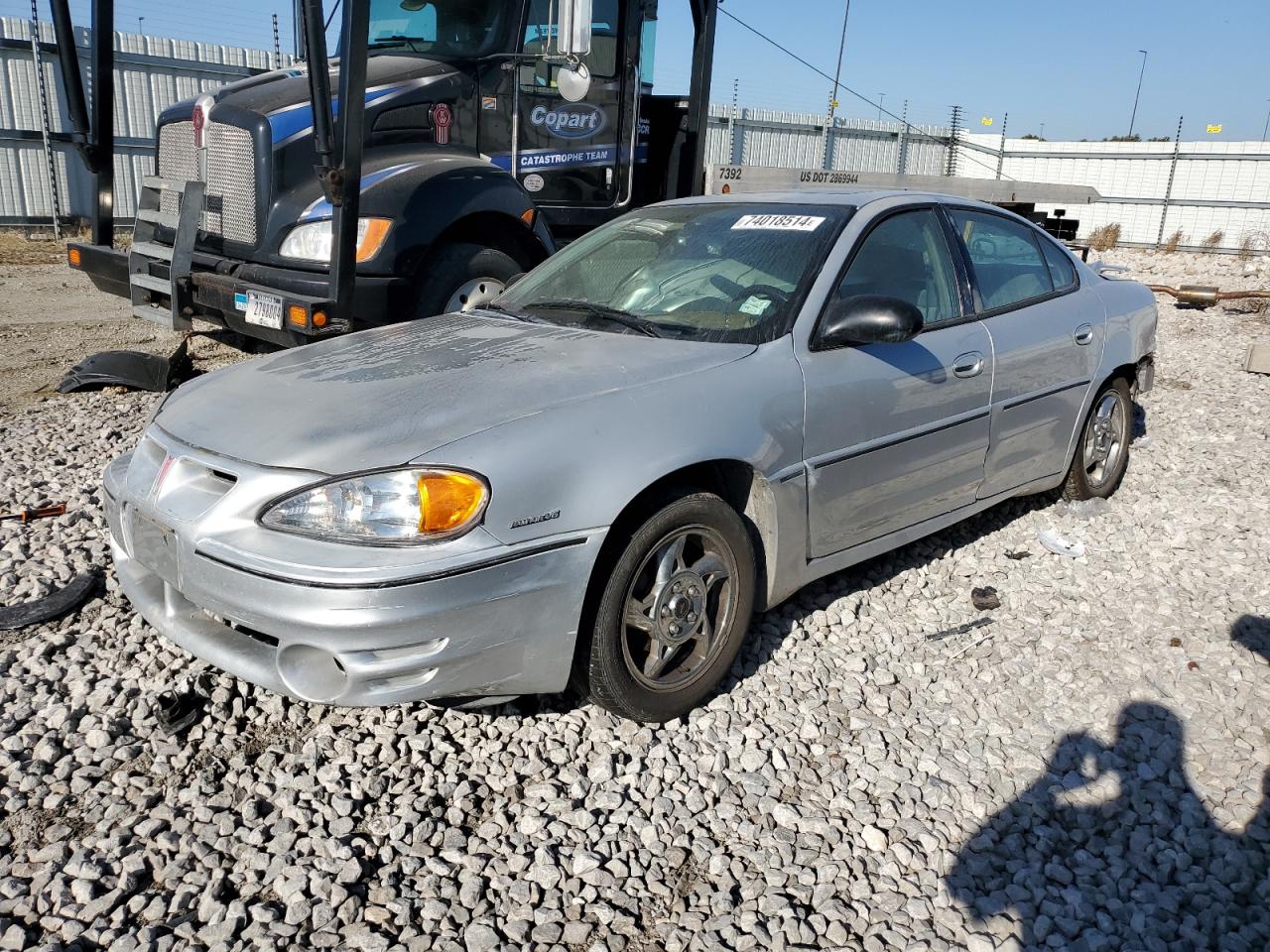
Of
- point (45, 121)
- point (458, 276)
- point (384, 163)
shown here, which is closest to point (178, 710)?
point (458, 276)

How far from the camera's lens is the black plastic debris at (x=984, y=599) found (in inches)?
162

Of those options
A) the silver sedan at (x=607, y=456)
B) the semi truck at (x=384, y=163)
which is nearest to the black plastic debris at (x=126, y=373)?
the semi truck at (x=384, y=163)

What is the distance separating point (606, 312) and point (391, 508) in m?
1.44

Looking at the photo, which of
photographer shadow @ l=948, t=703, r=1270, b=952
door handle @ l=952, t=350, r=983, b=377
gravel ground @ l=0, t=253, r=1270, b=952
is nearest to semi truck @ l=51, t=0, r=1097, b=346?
gravel ground @ l=0, t=253, r=1270, b=952

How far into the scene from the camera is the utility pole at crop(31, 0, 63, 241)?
46.4 ft

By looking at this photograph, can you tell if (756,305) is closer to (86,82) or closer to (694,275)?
(694,275)

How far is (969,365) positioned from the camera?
3.93 meters

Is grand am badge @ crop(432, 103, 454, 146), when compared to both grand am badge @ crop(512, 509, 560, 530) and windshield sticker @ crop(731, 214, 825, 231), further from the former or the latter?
grand am badge @ crop(512, 509, 560, 530)

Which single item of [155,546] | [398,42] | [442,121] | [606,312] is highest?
[398,42]

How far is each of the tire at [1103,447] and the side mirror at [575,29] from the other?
→ 3185 mm

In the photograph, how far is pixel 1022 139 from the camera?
22.8 m

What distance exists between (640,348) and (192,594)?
156 cm

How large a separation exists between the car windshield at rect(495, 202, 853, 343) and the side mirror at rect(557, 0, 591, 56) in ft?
4.90

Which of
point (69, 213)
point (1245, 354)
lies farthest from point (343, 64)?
point (69, 213)
